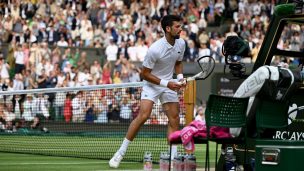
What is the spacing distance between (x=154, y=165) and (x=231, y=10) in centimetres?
2221

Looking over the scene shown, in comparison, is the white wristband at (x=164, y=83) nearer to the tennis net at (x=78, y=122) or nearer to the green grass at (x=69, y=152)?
the green grass at (x=69, y=152)

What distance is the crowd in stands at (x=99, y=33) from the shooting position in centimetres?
2812

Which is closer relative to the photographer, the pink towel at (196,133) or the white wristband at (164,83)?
the pink towel at (196,133)

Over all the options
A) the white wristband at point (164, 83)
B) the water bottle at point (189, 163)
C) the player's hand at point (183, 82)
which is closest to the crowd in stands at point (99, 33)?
the white wristband at point (164, 83)

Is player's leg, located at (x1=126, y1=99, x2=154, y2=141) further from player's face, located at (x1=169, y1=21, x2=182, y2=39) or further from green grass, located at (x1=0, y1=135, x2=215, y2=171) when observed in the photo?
player's face, located at (x1=169, y1=21, x2=182, y2=39)

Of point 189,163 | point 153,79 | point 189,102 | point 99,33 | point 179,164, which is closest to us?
point 189,163

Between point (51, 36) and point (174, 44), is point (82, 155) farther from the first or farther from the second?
point (51, 36)

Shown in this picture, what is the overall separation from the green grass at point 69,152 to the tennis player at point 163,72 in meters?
0.73

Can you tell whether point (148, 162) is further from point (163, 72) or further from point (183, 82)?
point (163, 72)

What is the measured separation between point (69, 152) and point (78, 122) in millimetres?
1396

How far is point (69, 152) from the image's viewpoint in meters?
16.3

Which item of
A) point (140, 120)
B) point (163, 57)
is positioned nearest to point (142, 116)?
point (140, 120)

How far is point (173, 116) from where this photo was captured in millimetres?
13352

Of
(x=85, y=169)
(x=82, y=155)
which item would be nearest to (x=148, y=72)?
(x=85, y=169)
